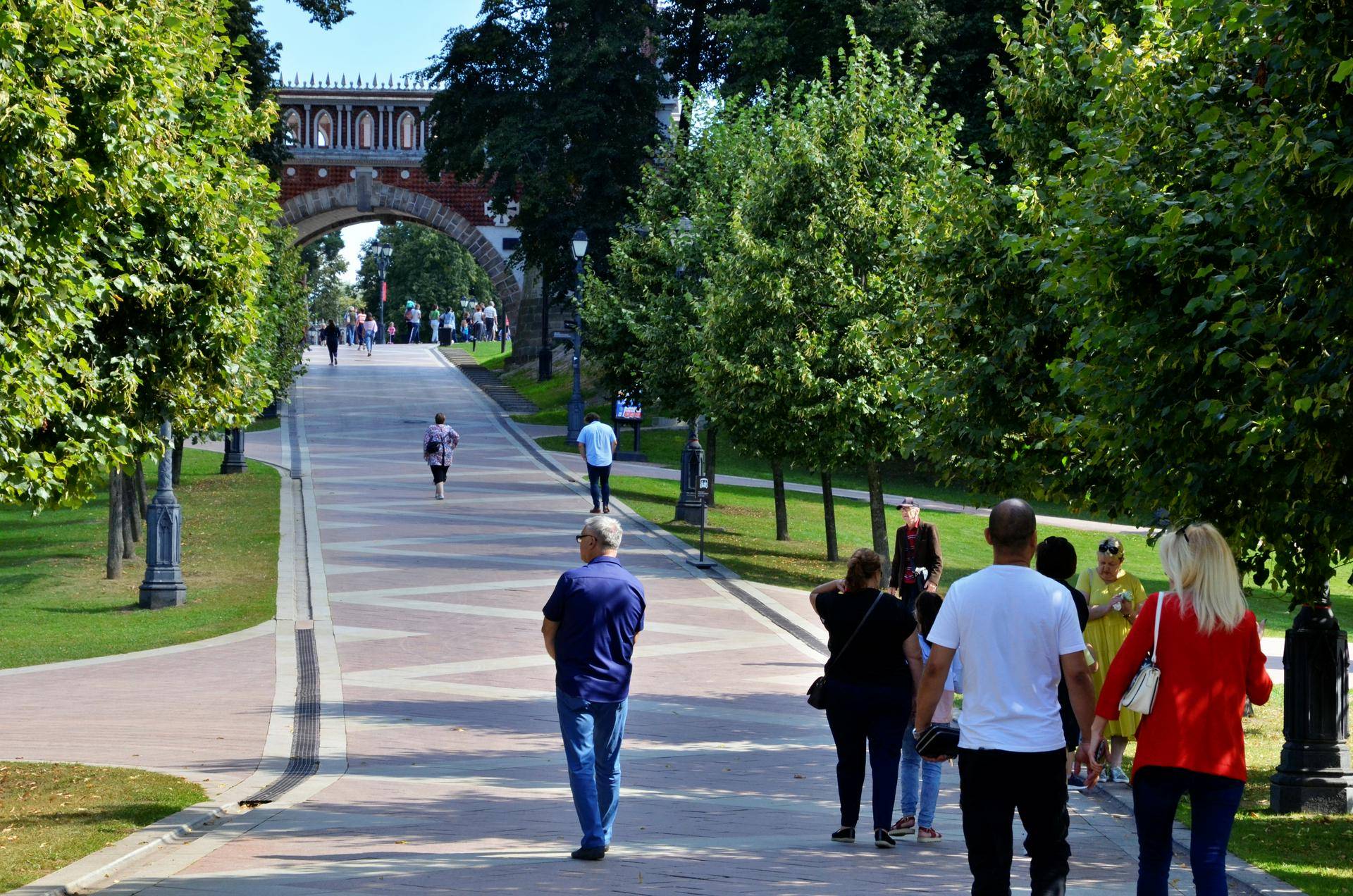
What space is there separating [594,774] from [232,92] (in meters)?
8.88

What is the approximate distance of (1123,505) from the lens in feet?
30.6

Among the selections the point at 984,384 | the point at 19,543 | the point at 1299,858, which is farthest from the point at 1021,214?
the point at 19,543

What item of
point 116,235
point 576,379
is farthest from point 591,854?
point 576,379

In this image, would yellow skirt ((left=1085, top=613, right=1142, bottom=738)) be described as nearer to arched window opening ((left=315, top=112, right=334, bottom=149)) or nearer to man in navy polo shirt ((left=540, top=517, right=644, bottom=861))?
man in navy polo shirt ((left=540, top=517, right=644, bottom=861))

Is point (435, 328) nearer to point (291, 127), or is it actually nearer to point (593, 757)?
point (291, 127)

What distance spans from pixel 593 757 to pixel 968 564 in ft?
61.8

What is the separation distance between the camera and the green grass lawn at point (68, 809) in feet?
24.9

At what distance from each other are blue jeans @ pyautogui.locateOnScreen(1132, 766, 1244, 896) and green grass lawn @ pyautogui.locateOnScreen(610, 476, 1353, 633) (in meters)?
15.1

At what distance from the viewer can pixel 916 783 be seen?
28.4ft

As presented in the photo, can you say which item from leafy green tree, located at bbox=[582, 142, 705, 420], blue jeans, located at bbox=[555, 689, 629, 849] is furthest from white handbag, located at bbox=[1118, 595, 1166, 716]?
leafy green tree, located at bbox=[582, 142, 705, 420]

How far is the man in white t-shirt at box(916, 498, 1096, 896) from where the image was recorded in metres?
5.52

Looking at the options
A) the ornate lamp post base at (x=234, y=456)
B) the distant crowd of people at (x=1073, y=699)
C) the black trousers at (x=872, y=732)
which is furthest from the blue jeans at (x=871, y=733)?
the ornate lamp post base at (x=234, y=456)

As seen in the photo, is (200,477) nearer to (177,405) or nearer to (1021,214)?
(177,405)

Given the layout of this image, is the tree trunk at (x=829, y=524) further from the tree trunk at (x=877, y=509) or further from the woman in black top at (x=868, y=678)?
the woman in black top at (x=868, y=678)
